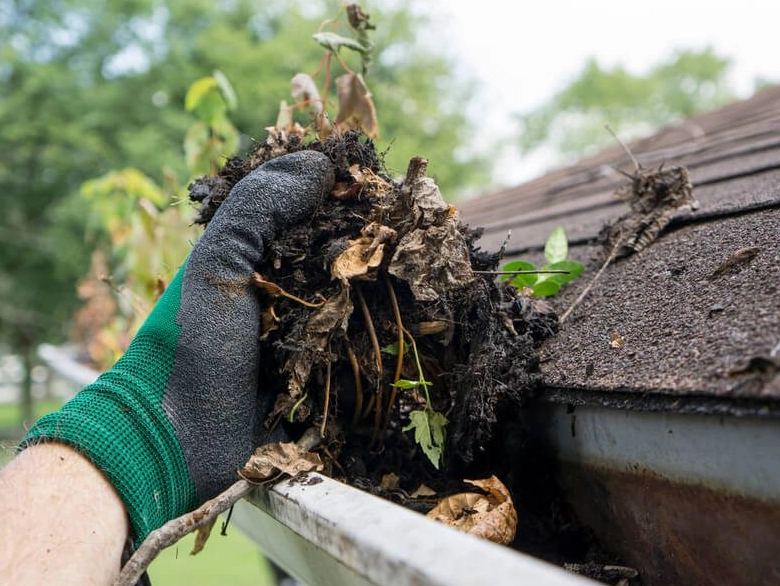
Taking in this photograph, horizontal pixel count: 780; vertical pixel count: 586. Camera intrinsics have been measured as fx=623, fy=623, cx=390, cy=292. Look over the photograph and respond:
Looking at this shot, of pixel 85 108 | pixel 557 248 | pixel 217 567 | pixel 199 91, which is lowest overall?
pixel 217 567

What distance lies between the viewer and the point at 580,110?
82.4 ft

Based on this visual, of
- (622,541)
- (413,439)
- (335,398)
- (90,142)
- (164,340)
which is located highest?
(90,142)

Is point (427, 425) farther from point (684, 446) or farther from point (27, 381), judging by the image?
point (27, 381)

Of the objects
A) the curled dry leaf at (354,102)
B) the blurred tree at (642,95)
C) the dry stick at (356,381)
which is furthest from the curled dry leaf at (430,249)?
the blurred tree at (642,95)

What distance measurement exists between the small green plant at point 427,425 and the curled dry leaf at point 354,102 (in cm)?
64

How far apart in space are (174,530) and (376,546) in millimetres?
426

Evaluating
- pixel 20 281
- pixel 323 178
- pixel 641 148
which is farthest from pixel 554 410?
pixel 20 281

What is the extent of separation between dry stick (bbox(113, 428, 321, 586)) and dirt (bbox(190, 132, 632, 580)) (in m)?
0.12

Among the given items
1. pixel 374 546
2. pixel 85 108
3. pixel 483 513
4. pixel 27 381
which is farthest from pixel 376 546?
pixel 27 381

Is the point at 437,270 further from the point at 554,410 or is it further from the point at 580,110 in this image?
the point at 580,110

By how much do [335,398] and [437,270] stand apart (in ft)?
0.86

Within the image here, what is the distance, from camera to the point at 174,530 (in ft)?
2.87

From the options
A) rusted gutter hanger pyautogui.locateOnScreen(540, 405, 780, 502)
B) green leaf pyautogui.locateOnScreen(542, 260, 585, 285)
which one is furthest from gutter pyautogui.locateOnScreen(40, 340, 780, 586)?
green leaf pyautogui.locateOnScreen(542, 260, 585, 285)

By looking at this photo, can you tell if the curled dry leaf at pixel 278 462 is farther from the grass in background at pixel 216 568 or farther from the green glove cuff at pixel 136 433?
the grass in background at pixel 216 568
